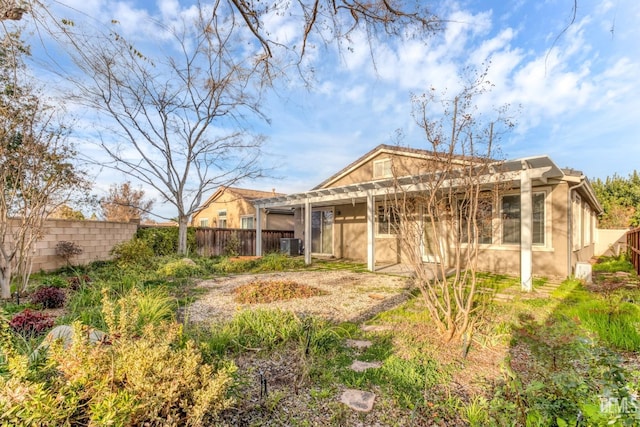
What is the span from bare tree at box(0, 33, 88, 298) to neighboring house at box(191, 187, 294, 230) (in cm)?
1236

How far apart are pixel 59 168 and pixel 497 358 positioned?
8.06 meters

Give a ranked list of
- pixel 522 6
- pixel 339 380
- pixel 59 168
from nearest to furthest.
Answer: pixel 339 380, pixel 522 6, pixel 59 168

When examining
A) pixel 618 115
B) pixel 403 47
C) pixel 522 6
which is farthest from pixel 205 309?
pixel 618 115

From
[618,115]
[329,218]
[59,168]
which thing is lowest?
[329,218]

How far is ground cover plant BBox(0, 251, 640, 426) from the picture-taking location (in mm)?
1775

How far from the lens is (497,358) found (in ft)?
10.8

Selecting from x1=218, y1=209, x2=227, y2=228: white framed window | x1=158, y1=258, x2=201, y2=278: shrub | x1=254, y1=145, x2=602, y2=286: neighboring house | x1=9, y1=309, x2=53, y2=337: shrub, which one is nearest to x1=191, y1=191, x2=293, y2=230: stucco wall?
x1=218, y1=209, x2=227, y2=228: white framed window

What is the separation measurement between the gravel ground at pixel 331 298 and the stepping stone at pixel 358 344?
955 millimetres

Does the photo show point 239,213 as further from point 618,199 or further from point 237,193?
point 618,199

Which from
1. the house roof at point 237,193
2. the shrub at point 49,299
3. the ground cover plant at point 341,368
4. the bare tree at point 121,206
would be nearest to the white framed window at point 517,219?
the ground cover plant at point 341,368

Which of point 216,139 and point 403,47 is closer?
point 403,47

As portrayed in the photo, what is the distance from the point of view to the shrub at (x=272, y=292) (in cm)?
598

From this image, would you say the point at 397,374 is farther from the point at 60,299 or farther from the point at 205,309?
the point at 60,299

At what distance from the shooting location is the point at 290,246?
15.2 metres
